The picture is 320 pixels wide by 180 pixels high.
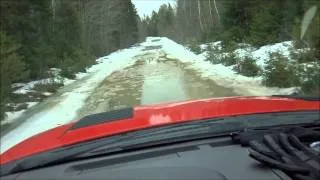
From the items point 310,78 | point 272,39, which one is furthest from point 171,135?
point 272,39

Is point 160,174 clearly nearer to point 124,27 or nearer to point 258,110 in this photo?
point 258,110

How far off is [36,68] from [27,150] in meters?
20.6

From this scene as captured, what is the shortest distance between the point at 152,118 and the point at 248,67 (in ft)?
55.4

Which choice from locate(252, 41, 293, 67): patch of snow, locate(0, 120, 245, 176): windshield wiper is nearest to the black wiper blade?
locate(0, 120, 245, 176): windshield wiper

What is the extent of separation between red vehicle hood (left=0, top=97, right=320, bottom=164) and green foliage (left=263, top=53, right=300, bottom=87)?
33.9ft

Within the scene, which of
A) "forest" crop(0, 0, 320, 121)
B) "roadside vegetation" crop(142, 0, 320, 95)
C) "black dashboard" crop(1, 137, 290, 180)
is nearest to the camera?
"black dashboard" crop(1, 137, 290, 180)

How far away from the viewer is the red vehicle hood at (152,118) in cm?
264

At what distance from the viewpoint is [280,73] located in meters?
14.4

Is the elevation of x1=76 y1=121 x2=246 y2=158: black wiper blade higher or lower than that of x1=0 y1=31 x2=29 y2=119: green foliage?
higher

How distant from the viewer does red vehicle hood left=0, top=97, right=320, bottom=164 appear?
2643 millimetres

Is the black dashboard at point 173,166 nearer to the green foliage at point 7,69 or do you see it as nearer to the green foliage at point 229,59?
the green foliage at point 7,69

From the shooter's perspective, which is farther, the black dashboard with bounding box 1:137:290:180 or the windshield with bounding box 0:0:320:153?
the windshield with bounding box 0:0:320:153

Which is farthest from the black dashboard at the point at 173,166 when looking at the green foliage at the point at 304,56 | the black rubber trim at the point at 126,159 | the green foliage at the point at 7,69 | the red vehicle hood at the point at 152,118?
the green foliage at the point at 304,56

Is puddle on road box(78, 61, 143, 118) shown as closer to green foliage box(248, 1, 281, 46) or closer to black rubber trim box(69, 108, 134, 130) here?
green foliage box(248, 1, 281, 46)
